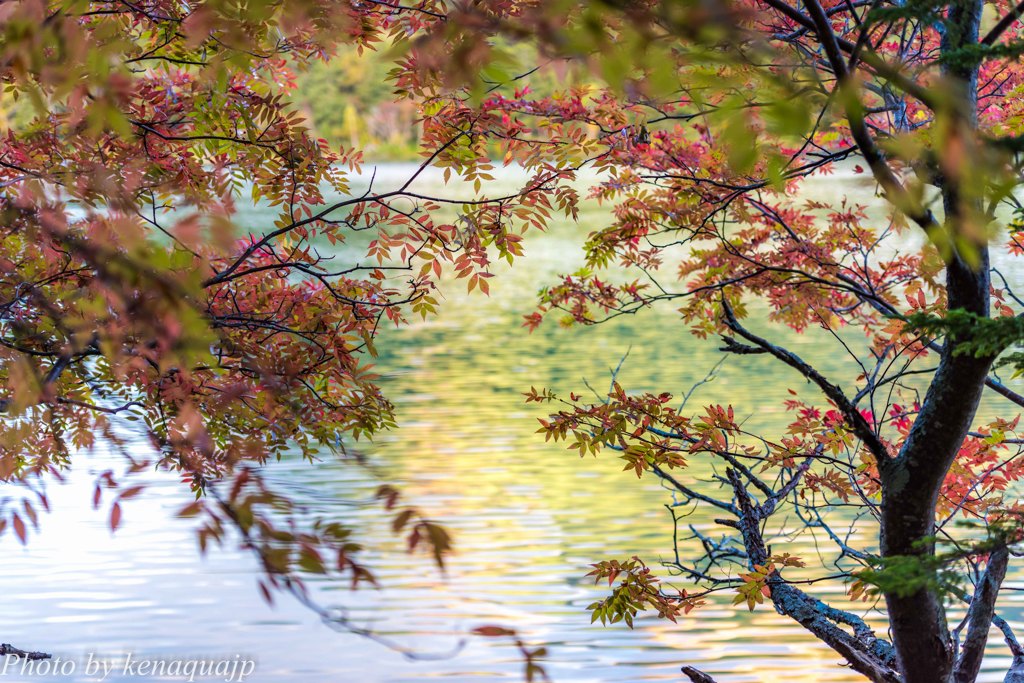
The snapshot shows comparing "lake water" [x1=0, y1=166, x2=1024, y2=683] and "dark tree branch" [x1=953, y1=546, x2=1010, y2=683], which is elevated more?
"lake water" [x1=0, y1=166, x2=1024, y2=683]

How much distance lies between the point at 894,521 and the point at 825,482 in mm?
1041

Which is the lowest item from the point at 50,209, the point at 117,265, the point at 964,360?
the point at 117,265

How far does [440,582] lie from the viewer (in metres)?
7.00

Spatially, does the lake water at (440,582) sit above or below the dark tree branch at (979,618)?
above

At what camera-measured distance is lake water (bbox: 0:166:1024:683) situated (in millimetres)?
5828

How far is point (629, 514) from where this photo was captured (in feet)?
27.5

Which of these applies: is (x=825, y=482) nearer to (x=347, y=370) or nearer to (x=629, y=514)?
(x=347, y=370)

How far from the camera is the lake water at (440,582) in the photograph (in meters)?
5.83

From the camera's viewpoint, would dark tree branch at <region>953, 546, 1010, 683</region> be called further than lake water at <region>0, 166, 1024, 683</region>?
No

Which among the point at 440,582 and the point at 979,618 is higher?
the point at 440,582

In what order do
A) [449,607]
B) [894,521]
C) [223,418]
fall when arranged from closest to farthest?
[894,521] → [223,418] → [449,607]

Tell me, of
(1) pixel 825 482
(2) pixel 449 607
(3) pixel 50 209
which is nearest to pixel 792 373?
(2) pixel 449 607

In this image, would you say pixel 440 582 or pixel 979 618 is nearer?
pixel 979 618

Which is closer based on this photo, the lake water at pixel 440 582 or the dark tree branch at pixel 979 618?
the dark tree branch at pixel 979 618
